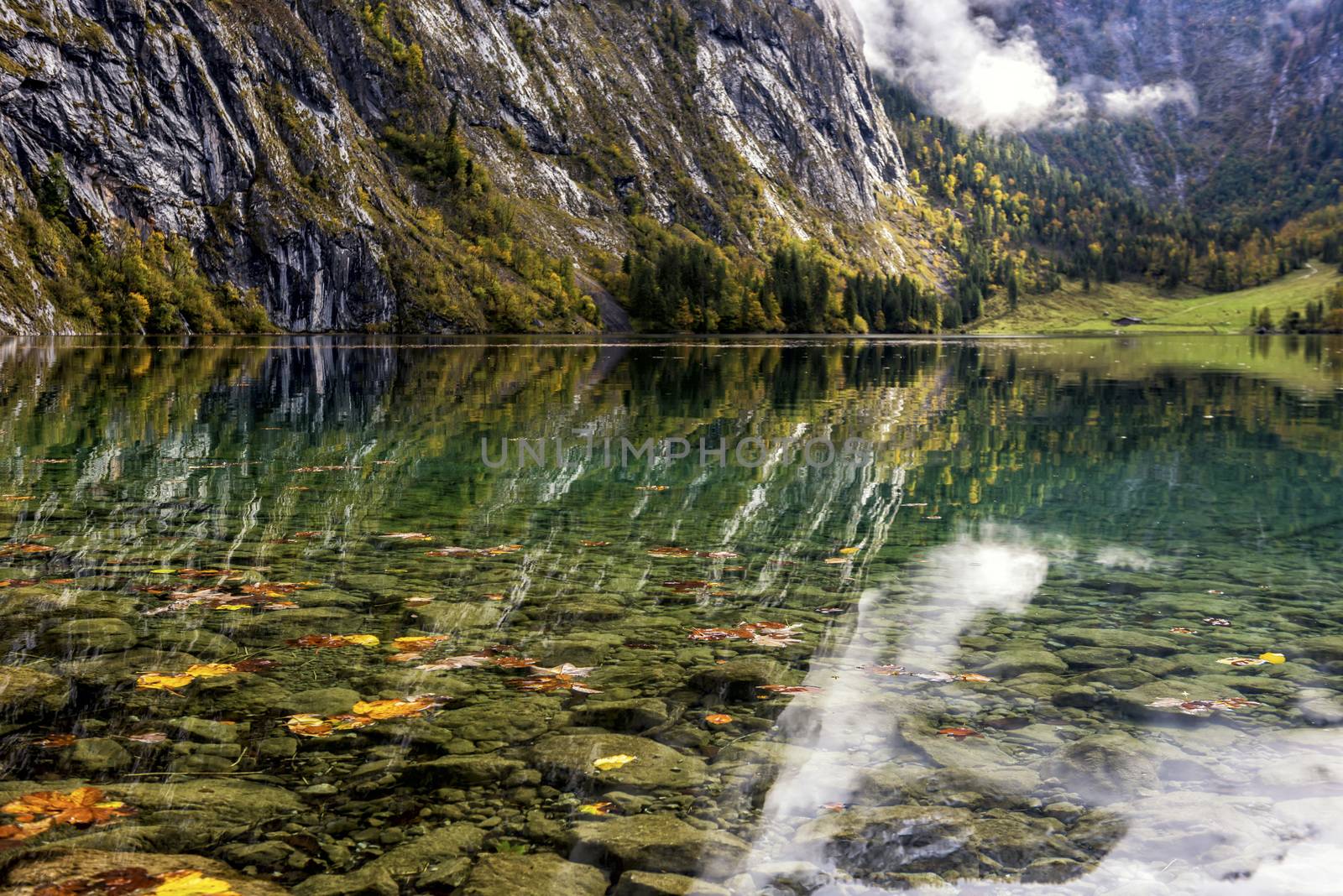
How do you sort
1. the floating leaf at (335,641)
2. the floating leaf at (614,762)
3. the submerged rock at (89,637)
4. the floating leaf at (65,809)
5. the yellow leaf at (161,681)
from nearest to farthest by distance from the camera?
the floating leaf at (65,809) < the floating leaf at (614,762) < the yellow leaf at (161,681) < the submerged rock at (89,637) < the floating leaf at (335,641)

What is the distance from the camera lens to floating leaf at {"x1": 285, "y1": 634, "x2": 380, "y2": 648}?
9531 millimetres

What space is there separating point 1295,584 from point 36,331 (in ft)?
440

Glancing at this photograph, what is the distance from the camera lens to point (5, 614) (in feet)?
32.8

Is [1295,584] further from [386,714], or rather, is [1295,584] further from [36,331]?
[36,331]

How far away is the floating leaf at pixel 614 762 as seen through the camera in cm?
708

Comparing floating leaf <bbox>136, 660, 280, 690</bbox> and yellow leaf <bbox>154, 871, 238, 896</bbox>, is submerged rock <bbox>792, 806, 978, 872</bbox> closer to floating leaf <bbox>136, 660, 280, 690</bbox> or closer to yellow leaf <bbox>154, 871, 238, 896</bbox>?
yellow leaf <bbox>154, 871, 238, 896</bbox>

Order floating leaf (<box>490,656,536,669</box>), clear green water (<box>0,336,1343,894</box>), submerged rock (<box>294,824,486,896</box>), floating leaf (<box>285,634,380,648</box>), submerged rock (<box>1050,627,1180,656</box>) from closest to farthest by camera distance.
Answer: submerged rock (<box>294,824,486,896</box>) < clear green water (<box>0,336,1343,894</box>) < floating leaf (<box>490,656,536,669</box>) < floating leaf (<box>285,634,380,648</box>) < submerged rock (<box>1050,627,1180,656</box>)

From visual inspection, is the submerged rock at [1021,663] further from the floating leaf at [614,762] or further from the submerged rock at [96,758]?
the submerged rock at [96,758]

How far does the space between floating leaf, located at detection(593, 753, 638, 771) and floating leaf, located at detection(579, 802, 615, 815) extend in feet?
1.66

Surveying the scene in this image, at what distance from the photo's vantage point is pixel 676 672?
9.09 metres

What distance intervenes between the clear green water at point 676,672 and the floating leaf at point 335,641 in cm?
15

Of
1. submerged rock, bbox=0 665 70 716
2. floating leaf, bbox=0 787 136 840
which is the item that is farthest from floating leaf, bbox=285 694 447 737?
submerged rock, bbox=0 665 70 716

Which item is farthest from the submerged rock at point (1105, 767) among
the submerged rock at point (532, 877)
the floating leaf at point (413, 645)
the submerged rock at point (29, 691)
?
the submerged rock at point (29, 691)

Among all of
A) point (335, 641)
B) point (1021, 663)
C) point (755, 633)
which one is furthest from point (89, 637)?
point (1021, 663)
